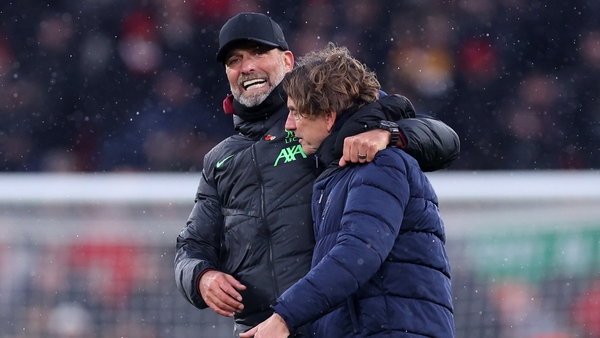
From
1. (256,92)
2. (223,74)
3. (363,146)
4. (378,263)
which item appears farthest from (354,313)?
(223,74)

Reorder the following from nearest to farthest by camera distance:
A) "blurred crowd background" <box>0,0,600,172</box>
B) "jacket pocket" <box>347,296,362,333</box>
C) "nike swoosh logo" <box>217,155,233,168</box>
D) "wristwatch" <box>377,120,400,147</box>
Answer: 1. "jacket pocket" <box>347,296,362,333</box>
2. "wristwatch" <box>377,120,400,147</box>
3. "nike swoosh logo" <box>217,155,233,168</box>
4. "blurred crowd background" <box>0,0,600,172</box>

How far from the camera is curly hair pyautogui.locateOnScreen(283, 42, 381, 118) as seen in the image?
2262mm

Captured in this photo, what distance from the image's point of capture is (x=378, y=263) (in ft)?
6.51

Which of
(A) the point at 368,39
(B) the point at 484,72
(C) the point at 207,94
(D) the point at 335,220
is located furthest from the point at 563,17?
(D) the point at 335,220

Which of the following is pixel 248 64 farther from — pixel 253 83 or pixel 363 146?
pixel 363 146

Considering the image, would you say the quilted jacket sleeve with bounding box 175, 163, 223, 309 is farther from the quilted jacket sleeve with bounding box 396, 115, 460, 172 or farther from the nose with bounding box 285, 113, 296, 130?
the quilted jacket sleeve with bounding box 396, 115, 460, 172

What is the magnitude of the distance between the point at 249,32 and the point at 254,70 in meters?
0.13

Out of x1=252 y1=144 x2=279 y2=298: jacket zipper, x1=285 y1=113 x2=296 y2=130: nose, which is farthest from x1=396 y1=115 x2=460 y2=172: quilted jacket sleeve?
x1=252 y1=144 x2=279 y2=298: jacket zipper

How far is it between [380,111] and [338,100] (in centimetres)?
14

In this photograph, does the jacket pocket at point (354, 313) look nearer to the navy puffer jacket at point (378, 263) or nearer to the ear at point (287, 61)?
the navy puffer jacket at point (378, 263)

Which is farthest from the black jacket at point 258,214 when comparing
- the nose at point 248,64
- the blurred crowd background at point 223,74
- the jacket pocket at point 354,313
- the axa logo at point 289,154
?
the blurred crowd background at point 223,74

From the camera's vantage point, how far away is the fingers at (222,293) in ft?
8.27

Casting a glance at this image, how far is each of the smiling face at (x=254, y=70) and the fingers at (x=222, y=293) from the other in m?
0.61

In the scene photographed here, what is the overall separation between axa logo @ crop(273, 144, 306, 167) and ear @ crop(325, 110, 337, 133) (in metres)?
0.38
